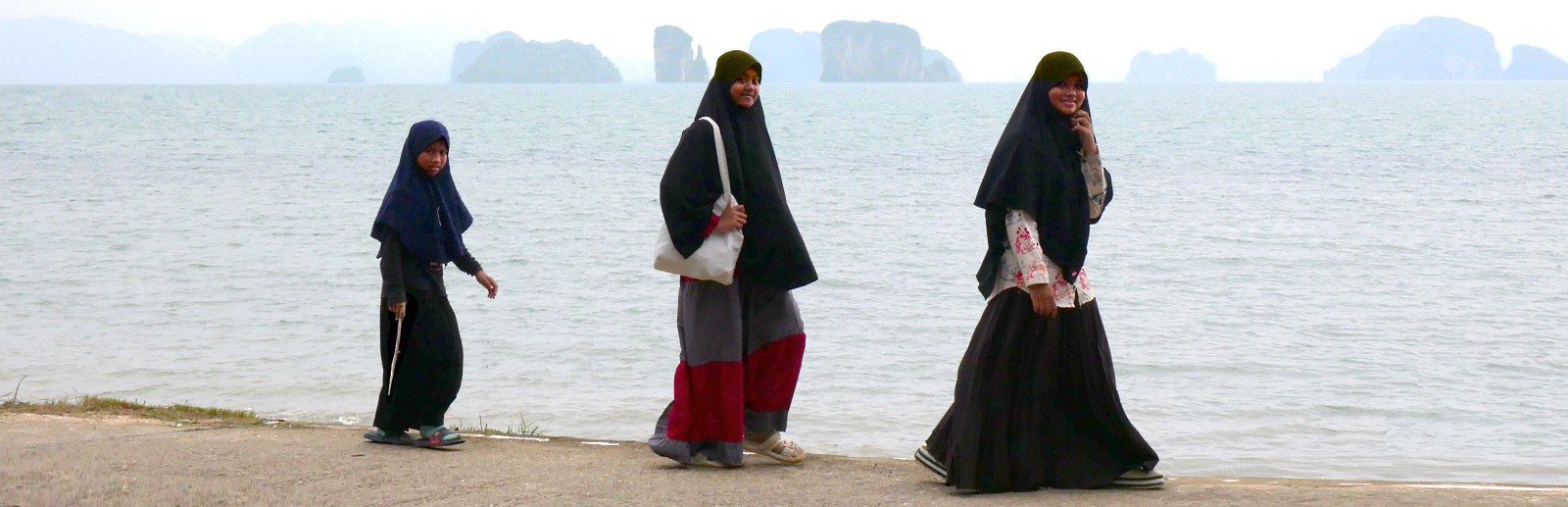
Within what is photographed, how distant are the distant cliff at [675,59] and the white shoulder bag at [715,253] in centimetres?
17193

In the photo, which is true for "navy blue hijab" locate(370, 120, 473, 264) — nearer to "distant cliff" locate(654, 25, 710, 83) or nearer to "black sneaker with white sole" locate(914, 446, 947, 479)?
"black sneaker with white sole" locate(914, 446, 947, 479)

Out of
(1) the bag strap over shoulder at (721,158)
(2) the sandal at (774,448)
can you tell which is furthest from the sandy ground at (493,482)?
(1) the bag strap over shoulder at (721,158)

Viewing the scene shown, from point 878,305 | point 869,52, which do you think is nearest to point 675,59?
point 869,52

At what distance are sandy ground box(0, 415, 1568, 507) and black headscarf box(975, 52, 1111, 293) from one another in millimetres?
696

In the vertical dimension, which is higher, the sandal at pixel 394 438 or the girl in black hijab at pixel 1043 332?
the girl in black hijab at pixel 1043 332

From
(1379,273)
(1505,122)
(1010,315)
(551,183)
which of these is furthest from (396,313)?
(1505,122)

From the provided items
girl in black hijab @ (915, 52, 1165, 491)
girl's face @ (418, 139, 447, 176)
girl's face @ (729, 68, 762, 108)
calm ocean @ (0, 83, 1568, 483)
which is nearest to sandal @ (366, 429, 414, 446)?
girl's face @ (418, 139, 447, 176)

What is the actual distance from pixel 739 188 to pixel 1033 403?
3.42 ft

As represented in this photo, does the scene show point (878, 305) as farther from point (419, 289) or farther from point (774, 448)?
point (419, 289)

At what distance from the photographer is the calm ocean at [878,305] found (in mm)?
8031

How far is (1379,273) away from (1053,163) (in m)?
11.6

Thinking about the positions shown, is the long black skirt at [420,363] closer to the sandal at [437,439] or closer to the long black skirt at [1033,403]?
the sandal at [437,439]

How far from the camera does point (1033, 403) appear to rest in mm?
3953

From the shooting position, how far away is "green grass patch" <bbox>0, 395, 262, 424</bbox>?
5582 millimetres
